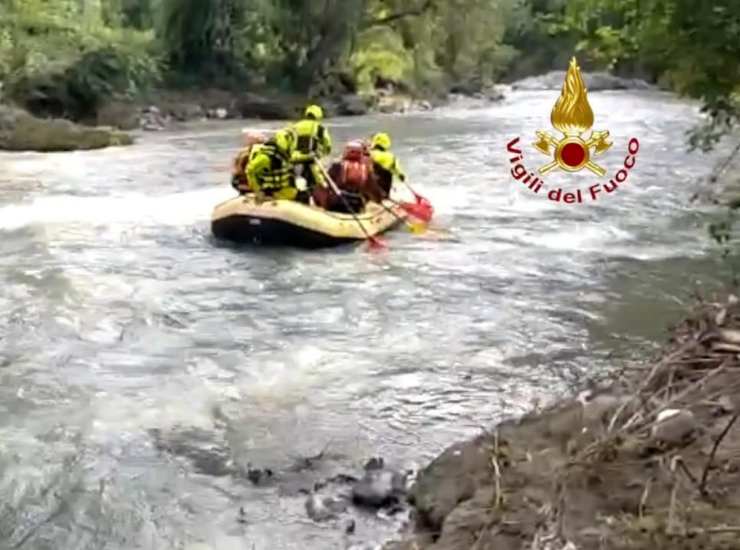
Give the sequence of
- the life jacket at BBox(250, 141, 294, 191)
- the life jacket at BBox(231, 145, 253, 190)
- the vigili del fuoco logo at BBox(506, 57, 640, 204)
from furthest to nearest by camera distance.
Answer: the life jacket at BBox(231, 145, 253, 190), the life jacket at BBox(250, 141, 294, 191), the vigili del fuoco logo at BBox(506, 57, 640, 204)

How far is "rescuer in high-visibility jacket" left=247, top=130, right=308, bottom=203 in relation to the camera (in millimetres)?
11500

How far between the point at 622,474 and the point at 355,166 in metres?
8.30

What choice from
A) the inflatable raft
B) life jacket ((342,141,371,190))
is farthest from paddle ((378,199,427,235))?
the inflatable raft

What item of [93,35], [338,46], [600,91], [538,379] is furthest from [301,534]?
[600,91]

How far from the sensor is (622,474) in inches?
167

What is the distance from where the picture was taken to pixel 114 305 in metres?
9.38

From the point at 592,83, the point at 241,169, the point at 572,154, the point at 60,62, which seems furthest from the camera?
the point at 592,83

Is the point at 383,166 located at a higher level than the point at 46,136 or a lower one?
higher

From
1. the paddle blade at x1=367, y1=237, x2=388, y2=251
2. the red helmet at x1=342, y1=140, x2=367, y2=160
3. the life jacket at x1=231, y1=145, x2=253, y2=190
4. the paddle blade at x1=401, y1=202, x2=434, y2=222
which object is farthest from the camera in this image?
the paddle blade at x1=401, y1=202, x2=434, y2=222

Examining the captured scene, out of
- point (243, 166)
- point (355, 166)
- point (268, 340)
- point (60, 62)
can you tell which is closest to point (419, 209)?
point (355, 166)

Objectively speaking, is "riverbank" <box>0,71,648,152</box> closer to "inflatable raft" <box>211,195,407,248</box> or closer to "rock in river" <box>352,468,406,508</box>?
"inflatable raft" <box>211,195,407,248</box>

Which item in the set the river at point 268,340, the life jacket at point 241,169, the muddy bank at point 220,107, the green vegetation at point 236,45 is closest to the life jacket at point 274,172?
the life jacket at point 241,169

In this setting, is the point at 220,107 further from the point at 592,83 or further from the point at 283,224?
the point at 283,224

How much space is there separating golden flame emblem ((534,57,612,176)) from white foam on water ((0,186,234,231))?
428 cm
